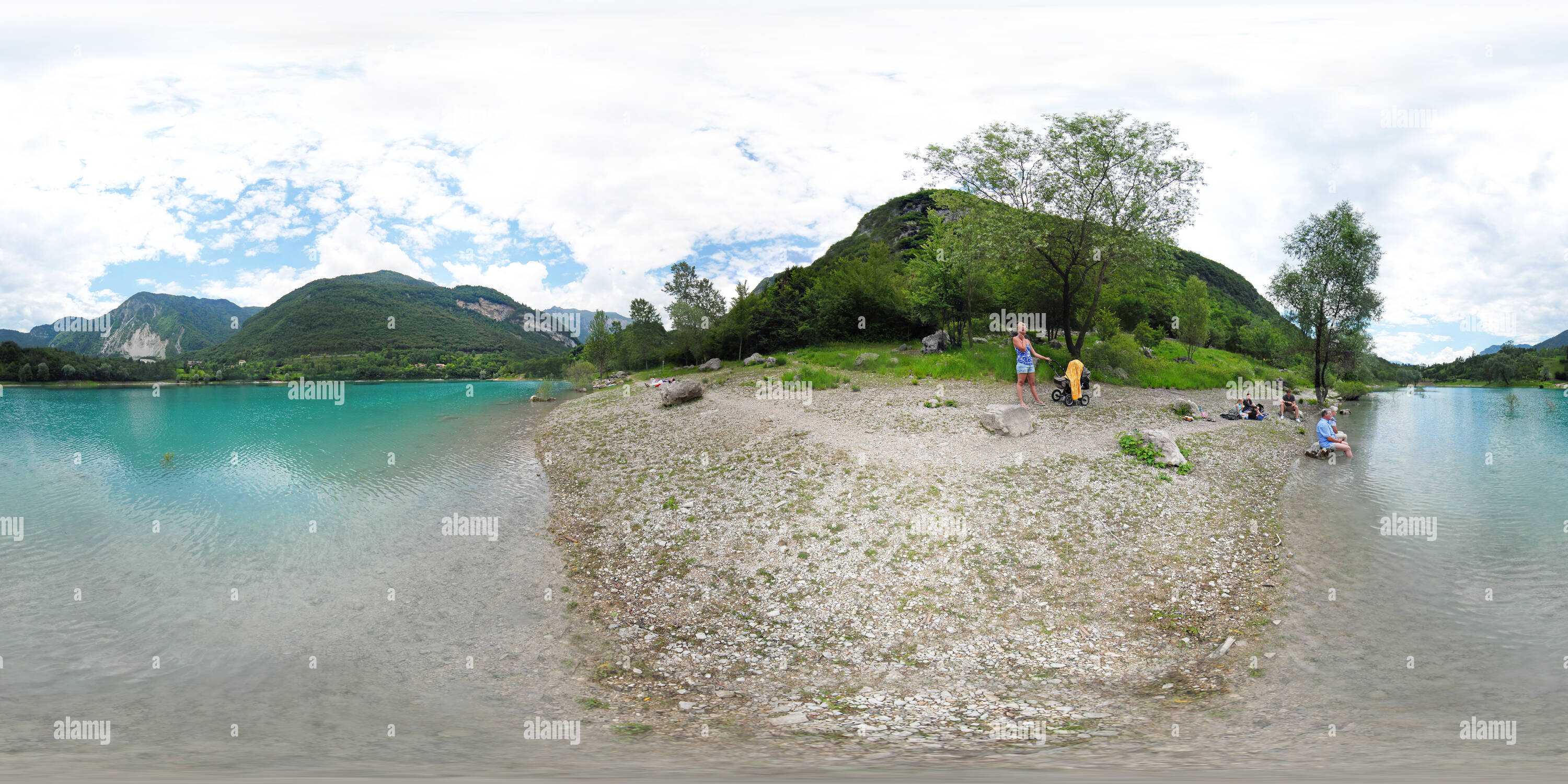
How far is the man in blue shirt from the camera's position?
18.6 m

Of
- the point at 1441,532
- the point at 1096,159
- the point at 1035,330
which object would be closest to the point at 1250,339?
the point at 1035,330

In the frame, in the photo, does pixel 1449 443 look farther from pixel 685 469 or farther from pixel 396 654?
pixel 396 654

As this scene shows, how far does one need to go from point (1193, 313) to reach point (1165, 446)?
2184 inches

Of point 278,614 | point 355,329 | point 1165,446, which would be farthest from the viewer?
point 355,329

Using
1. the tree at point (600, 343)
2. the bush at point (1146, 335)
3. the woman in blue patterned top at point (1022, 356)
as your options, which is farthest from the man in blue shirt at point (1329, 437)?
the tree at point (600, 343)

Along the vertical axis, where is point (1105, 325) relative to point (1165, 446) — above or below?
above

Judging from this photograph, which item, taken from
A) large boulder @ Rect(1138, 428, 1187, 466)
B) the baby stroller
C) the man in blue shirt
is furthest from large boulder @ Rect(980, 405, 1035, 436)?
the man in blue shirt

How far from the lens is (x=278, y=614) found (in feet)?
30.9

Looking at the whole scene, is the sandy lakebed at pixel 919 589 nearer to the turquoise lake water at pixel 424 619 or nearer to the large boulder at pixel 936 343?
the turquoise lake water at pixel 424 619

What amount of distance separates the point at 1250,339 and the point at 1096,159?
71829mm

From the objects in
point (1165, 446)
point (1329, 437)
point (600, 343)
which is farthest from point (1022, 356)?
point (600, 343)

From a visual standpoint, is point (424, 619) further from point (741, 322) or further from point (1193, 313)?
point (1193, 313)

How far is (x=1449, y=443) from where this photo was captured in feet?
74.3

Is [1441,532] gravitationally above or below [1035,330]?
below
